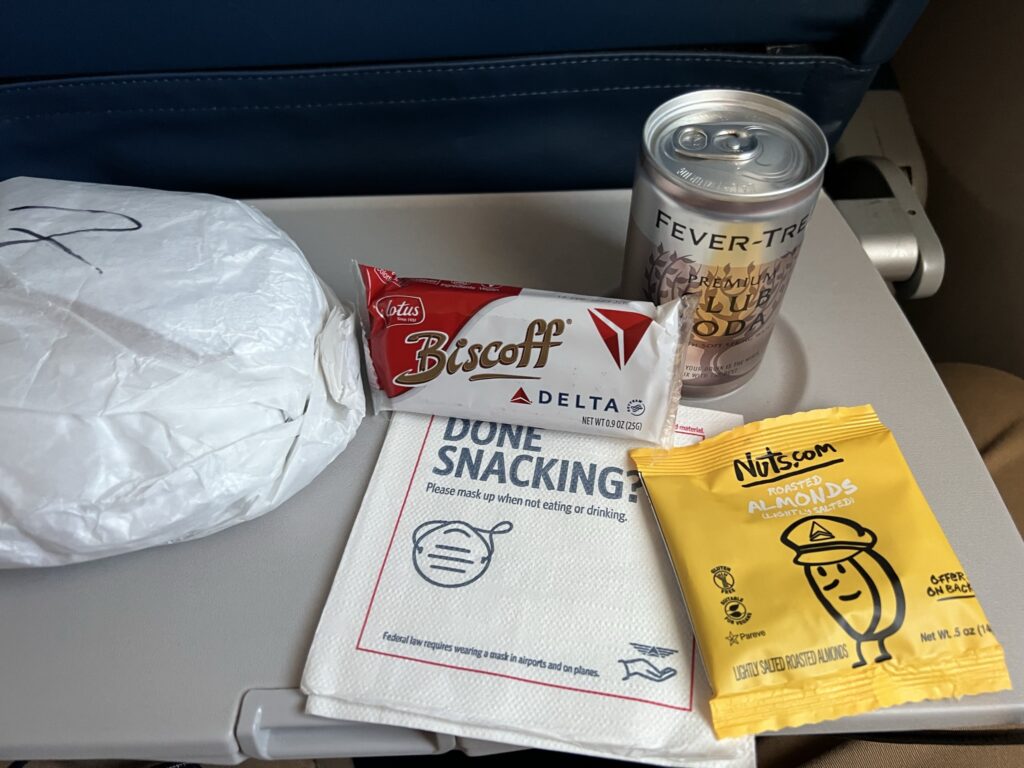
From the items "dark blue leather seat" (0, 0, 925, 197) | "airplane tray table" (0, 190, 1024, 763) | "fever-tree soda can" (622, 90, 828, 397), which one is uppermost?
"dark blue leather seat" (0, 0, 925, 197)

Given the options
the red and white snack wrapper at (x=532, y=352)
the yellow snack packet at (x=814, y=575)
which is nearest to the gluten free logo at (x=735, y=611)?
the yellow snack packet at (x=814, y=575)

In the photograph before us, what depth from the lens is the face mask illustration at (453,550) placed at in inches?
18.4

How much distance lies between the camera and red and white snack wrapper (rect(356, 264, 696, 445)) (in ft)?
1.60

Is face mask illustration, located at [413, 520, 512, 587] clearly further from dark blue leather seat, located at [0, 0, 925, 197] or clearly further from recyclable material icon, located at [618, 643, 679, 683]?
dark blue leather seat, located at [0, 0, 925, 197]

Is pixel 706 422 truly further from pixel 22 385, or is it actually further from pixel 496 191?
pixel 22 385

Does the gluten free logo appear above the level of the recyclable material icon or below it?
above

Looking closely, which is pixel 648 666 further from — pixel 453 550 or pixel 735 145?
pixel 735 145

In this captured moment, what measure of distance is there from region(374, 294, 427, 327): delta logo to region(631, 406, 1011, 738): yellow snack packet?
7.1 inches

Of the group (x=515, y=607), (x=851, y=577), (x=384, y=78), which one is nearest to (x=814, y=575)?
(x=851, y=577)

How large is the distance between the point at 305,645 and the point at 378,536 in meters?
0.08

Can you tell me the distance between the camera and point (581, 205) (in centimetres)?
68

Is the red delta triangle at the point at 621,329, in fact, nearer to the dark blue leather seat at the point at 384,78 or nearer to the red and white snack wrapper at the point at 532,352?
the red and white snack wrapper at the point at 532,352

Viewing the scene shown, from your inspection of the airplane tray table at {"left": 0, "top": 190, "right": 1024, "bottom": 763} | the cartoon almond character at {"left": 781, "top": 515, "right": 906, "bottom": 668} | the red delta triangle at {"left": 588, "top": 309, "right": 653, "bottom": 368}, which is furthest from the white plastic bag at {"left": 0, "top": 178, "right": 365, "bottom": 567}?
the cartoon almond character at {"left": 781, "top": 515, "right": 906, "bottom": 668}

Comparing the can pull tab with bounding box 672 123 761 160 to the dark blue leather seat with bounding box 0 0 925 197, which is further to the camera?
the dark blue leather seat with bounding box 0 0 925 197
